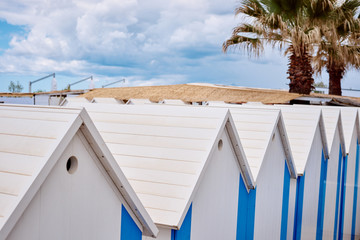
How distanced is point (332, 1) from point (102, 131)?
518 inches

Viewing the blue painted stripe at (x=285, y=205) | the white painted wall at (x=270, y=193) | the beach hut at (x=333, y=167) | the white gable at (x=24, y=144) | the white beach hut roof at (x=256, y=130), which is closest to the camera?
the white gable at (x=24, y=144)

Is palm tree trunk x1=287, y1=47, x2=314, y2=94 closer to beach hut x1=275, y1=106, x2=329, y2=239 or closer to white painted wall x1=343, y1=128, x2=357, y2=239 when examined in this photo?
white painted wall x1=343, y1=128, x2=357, y2=239

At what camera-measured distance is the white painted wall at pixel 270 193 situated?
4204mm

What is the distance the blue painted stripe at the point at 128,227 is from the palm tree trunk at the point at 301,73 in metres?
13.4

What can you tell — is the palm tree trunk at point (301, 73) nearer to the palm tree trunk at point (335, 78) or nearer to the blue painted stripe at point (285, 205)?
the palm tree trunk at point (335, 78)

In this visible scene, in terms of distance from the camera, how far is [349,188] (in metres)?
9.05

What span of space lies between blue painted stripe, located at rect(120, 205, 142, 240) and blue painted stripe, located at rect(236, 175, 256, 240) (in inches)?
62.9

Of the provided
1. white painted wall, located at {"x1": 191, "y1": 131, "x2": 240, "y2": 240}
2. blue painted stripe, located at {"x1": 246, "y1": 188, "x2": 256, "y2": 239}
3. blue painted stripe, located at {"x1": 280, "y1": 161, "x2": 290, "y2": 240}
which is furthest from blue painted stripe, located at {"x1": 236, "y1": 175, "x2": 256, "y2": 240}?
blue painted stripe, located at {"x1": 280, "y1": 161, "x2": 290, "y2": 240}

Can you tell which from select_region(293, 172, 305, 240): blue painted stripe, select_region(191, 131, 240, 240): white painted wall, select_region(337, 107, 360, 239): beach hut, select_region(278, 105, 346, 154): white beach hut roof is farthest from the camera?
select_region(337, 107, 360, 239): beach hut

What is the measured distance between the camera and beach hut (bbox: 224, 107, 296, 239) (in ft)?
13.6

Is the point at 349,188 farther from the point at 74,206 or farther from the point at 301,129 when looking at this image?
the point at 74,206

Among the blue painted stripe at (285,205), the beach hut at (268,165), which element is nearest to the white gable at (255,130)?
the beach hut at (268,165)

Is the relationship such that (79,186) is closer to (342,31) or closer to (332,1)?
(332,1)

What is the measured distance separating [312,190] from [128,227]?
455 centimetres
